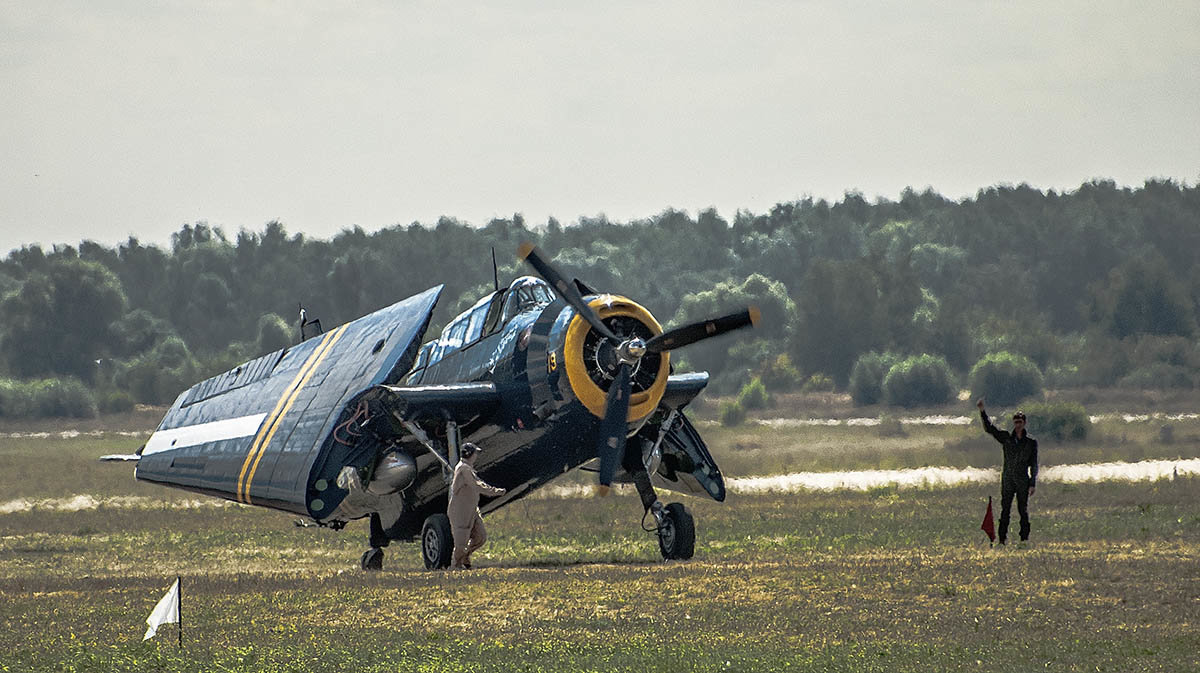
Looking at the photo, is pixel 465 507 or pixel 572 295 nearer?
pixel 572 295

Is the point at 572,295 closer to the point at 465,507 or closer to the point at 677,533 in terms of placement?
the point at 465,507

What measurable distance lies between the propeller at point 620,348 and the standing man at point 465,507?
1719mm

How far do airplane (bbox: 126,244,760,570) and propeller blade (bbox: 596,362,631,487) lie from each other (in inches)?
0.7

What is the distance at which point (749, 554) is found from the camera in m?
25.1

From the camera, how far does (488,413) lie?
23.1 m

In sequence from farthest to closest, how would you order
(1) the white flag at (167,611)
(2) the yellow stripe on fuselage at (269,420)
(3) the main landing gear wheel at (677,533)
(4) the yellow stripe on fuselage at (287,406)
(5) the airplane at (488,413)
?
(2) the yellow stripe on fuselage at (269,420) < (4) the yellow stripe on fuselage at (287,406) < (3) the main landing gear wheel at (677,533) < (5) the airplane at (488,413) < (1) the white flag at (167,611)

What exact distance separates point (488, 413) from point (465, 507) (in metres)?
1.59

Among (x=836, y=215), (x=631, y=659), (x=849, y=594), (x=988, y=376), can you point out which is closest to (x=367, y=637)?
(x=631, y=659)

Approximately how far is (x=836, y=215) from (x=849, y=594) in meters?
149

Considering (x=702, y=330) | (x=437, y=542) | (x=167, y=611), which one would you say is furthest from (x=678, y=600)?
(x=437, y=542)

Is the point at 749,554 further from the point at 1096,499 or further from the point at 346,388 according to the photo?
the point at 1096,499

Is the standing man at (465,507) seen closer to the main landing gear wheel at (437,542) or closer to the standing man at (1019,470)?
the main landing gear wheel at (437,542)

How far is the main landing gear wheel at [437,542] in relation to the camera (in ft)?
74.6

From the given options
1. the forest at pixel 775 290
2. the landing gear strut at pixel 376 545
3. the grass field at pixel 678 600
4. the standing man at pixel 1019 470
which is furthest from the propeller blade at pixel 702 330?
the forest at pixel 775 290
